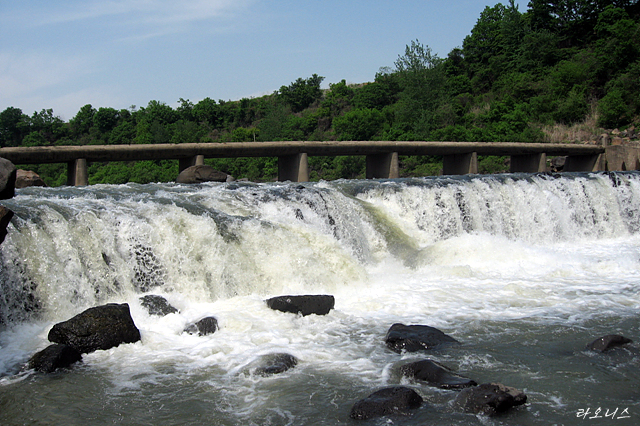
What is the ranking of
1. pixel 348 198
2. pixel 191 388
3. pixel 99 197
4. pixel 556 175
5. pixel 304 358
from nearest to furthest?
pixel 191 388 < pixel 304 358 < pixel 99 197 < pixel 348 198 < pixel 556 175

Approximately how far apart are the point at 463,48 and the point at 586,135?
24834 millimetres

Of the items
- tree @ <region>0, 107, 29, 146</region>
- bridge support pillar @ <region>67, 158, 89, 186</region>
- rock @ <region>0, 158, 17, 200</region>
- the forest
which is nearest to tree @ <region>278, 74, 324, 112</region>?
the forest

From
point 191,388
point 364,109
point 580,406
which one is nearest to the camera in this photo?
point 580,406

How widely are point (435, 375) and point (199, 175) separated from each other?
37.6 feet

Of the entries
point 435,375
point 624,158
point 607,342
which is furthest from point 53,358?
point 624,158

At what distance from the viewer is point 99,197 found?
10.4m

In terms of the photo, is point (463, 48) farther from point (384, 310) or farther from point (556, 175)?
point (384, 310)

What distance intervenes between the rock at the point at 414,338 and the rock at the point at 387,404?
141 cm

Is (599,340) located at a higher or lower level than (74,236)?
lower

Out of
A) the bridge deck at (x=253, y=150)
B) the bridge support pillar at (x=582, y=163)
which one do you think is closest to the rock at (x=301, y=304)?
the bridge deck at (x=253, y=150)

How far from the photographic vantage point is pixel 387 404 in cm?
482

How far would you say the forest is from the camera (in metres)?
33.2

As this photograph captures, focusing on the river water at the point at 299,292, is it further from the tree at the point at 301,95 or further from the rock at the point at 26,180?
the tree at the point at 301,95

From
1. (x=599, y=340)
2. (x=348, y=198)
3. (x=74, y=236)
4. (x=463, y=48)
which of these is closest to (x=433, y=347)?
(x=599, y=340)
